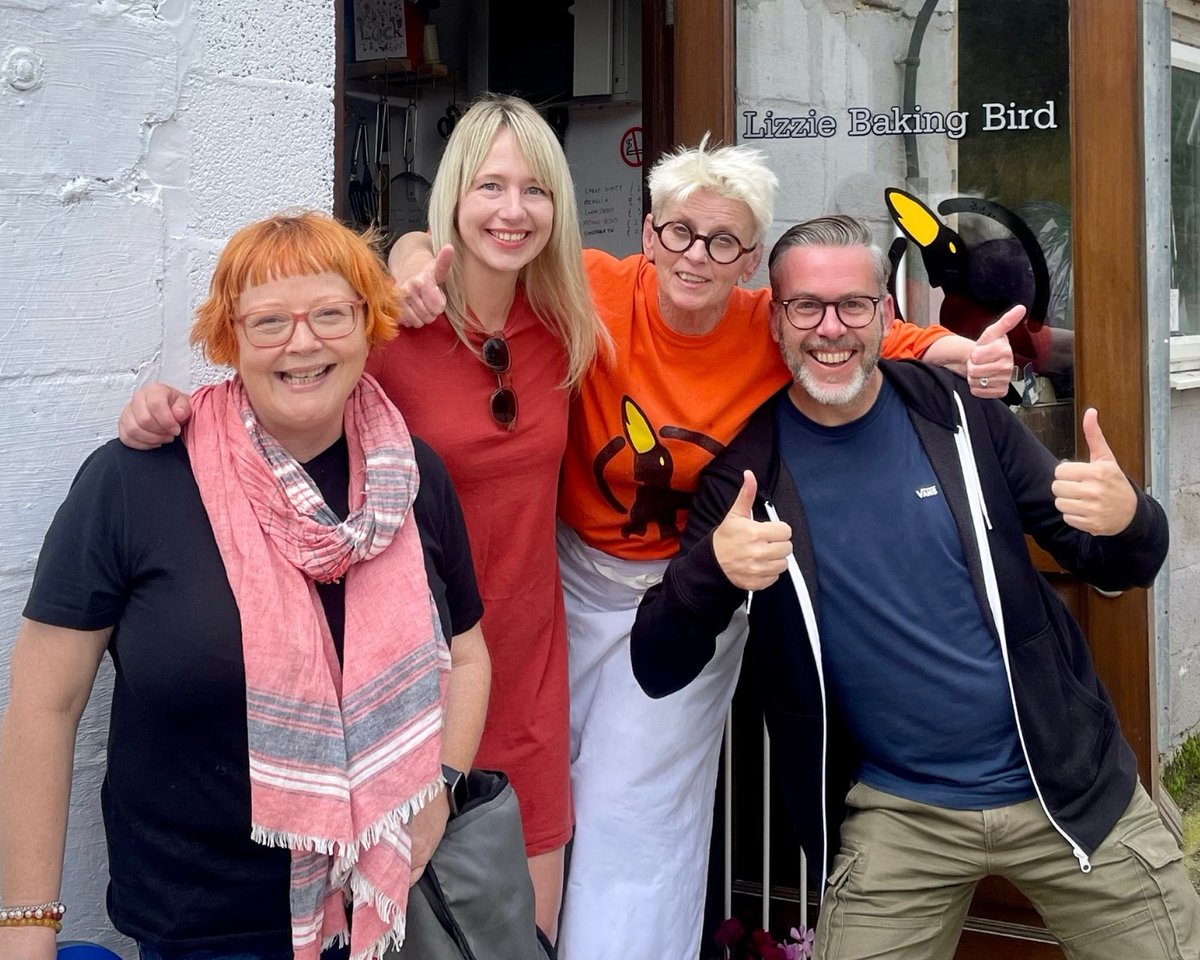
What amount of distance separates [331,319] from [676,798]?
1320 mm

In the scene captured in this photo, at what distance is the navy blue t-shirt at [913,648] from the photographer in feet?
7.47

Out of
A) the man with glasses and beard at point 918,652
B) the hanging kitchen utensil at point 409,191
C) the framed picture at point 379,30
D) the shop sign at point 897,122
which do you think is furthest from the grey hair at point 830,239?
the hanging kitchen utensil at point 409,191

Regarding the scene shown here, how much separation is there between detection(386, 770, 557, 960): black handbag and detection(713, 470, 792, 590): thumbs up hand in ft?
1.73

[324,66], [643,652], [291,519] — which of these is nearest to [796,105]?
[324,66]

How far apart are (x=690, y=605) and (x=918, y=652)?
17.1 inches

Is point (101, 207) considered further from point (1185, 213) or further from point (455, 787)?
point (1185, 213)

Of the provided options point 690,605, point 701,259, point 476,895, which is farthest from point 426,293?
point 476,895

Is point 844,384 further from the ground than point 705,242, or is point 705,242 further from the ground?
point 705,242

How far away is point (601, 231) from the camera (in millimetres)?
4992

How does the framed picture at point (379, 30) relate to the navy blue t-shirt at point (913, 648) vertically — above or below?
above

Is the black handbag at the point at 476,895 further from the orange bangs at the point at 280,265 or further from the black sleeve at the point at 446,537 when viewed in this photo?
the orange bangs at the point at 280,265

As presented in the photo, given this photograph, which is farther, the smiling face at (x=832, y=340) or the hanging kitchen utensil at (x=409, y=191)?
the hanging kitchen utensil at (x=409, y=191)

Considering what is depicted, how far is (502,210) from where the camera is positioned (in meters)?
2.29

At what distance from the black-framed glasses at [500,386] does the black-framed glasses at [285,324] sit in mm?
527
